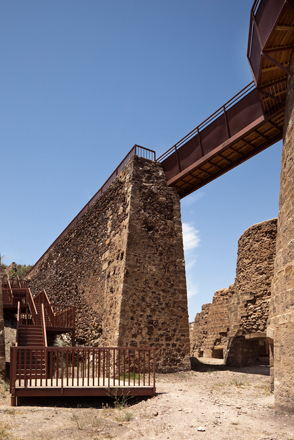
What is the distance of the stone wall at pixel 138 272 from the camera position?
12.1 m

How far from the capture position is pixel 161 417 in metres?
6.59

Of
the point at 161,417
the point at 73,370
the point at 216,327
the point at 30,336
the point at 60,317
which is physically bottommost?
the point at 161,417

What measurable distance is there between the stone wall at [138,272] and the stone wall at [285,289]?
5453 millimetres

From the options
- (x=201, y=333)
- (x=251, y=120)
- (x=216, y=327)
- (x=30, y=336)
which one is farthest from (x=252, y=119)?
(x=201, y=333)

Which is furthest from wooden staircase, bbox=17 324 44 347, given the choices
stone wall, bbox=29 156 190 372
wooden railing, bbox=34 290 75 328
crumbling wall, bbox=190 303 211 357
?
crumbling wall, bbox=190 303 211 357

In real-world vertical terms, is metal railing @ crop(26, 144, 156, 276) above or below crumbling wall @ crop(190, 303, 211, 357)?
above

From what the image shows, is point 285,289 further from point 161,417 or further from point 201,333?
point 201,333

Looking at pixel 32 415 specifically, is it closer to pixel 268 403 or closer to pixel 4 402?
pixel 4 402

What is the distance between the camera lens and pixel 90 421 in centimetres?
637

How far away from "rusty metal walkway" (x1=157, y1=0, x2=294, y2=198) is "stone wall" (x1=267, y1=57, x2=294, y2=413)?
76 centimetres

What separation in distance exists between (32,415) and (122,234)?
757cm

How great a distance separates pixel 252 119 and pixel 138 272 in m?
6.21

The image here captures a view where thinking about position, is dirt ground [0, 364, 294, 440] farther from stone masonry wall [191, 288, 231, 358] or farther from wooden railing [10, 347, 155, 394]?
stone masonry wall [191, 288, 231, 358]

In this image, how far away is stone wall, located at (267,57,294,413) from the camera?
600 centimetres
